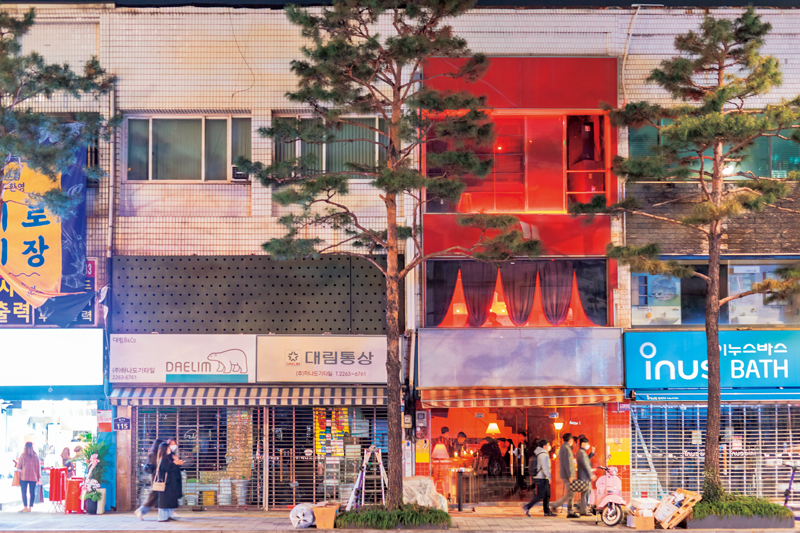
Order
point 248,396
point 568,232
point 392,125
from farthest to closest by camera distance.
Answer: point 568,232 → point 248,396 → point 392,125

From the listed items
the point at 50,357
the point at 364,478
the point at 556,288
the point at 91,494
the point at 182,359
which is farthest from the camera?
the point at 556,288

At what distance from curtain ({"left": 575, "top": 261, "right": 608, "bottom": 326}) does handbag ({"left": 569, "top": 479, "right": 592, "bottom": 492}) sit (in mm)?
3825

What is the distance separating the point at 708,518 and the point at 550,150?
29.9 ft

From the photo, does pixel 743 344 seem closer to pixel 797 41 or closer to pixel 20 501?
pixel 797 41

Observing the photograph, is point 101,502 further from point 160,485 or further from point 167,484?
point 167,484

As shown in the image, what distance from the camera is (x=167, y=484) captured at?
15070 millimetres

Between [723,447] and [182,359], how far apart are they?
13.1 meters

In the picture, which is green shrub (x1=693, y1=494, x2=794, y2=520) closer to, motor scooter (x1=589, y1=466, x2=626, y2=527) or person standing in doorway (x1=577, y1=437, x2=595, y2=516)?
motor scooter (x1=589, y1=466, x2=626, y2=527)

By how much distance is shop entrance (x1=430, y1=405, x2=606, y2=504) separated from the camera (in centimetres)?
1727

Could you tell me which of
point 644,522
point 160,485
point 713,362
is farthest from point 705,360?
point 160,485

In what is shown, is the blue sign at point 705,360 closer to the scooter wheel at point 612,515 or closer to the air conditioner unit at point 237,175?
the scooter wheel at point 612,515

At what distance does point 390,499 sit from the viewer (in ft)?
45.8

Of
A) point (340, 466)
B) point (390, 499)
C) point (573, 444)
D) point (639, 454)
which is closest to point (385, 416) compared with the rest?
point (340, 466)

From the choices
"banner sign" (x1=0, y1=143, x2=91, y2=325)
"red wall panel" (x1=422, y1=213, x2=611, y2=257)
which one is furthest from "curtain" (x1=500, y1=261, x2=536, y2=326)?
"banner sign" (x1=0, y1=143, x2=91, y2=325)
